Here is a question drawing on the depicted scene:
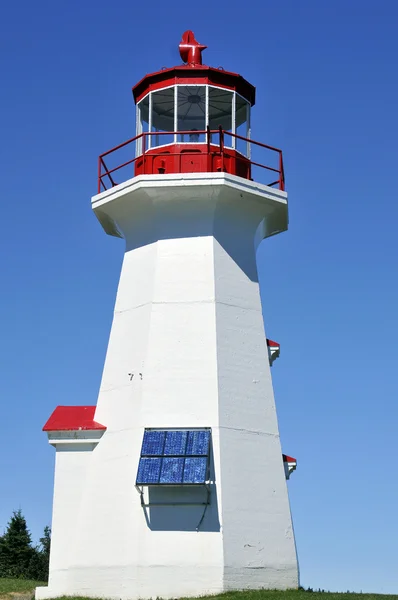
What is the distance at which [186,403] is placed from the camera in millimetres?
20172

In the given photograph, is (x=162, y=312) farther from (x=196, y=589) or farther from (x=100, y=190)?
(x=196, y=589)

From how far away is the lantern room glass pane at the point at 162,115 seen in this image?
22641 mm

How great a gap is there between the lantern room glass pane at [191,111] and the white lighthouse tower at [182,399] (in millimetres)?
47

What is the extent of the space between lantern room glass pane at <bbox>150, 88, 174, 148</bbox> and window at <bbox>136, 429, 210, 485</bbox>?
6.81 metres

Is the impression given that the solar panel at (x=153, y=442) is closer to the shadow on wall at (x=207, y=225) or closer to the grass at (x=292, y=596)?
the grass at (x=292, y=596)

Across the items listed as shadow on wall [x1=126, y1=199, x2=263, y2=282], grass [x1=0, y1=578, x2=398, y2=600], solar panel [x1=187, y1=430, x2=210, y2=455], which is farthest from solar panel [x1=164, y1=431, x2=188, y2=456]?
shadow on wall [x1=126, y1=199, x2=263, y2=282]

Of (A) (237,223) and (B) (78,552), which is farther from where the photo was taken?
(A) (237,223)

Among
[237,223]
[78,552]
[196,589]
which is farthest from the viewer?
[237,223]

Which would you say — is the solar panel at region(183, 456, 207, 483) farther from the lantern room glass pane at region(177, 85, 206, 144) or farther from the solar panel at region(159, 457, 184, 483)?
the lantern room glass pane at region(177, 85, 206, 144)

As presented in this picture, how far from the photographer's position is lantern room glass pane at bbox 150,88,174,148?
74.3ft

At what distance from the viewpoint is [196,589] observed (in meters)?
18.9

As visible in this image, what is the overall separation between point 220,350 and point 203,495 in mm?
3082

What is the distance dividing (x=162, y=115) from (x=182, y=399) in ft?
24.0

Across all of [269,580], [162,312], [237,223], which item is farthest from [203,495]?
[237,223]
